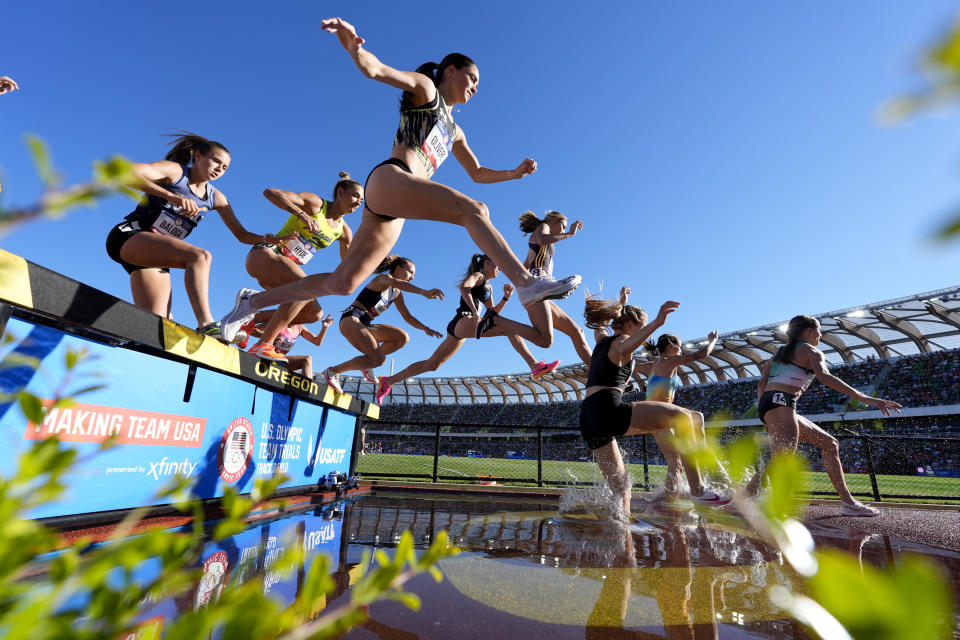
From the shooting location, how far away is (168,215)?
10.8ft

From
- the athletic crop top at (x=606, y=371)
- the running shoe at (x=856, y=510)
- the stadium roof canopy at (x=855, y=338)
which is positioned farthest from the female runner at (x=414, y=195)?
the stadium roof canopy at (x=855, y=338)

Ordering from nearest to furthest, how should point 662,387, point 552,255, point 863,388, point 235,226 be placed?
point 235,226 < point 552,255 < point 662,387 < point 863,388

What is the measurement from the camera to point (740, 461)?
1.49 ft

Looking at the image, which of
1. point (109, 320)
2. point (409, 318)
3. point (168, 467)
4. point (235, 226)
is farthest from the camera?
point (409, 318)

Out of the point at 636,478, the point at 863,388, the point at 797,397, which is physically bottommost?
the point at 636,478

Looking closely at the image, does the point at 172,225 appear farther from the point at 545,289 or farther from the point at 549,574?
the point at 549,574

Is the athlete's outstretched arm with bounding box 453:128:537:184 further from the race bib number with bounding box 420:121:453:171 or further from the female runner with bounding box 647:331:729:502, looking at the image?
the female runner with bounding box 647:331:729:502

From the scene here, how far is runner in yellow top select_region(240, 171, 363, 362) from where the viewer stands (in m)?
4.01

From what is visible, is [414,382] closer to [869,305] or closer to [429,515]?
[869,305]

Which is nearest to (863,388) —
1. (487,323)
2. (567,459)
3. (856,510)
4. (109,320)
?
(567,459)

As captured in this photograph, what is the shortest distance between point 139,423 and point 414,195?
72.0 inches

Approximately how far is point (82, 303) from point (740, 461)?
2.45m

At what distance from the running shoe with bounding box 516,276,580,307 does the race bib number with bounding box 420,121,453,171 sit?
98 cm

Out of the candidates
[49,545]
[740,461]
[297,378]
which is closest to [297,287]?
[297,378]
